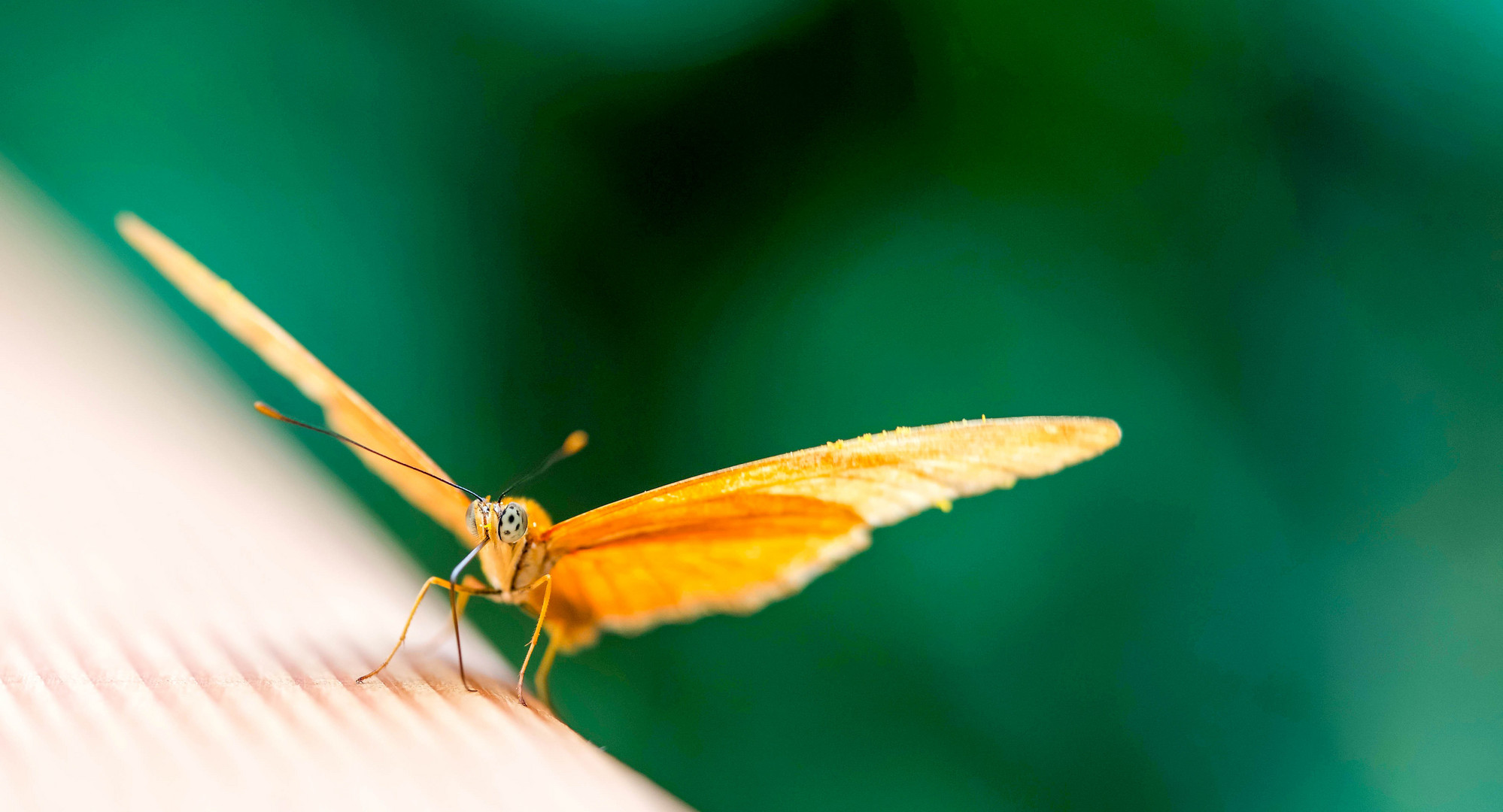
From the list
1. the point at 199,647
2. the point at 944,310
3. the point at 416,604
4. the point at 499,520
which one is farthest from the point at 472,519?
the point at 944,310

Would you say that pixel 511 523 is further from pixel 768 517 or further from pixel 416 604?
pixel 768 517

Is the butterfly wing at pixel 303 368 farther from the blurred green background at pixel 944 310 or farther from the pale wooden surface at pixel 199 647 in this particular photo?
the blurred green background at pixel 944 310

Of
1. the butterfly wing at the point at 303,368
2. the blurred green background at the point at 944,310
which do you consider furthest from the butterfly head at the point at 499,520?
the blurred green background at the point at 944,310

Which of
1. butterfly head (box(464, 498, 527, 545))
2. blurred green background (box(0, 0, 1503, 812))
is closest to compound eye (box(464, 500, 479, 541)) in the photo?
butterfly head (box(464, 498, 527, 545))

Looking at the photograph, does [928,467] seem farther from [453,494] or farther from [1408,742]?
[1408,742]

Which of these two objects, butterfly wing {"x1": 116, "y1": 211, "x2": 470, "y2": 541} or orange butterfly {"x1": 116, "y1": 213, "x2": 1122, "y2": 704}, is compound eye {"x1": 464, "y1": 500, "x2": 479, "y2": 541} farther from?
butterfly wing {"x1": 116, "y1": 211, "x2": 470, "y2": 541}

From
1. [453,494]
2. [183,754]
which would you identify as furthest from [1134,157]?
[183,754]
